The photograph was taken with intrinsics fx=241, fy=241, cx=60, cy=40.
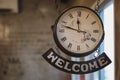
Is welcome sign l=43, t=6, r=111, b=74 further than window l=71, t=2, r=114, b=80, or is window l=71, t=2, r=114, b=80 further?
window l=71, t=2, r=114, b=80

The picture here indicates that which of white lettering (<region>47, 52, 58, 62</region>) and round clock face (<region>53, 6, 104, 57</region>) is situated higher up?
round clock face (<region>53, 6, 104, 57</region>)

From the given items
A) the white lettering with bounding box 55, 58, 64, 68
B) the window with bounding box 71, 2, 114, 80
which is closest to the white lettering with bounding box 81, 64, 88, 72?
the white lettering with bounding box 55, 58, 64, 68

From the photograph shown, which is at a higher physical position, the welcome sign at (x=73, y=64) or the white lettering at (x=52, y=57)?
the white lettering at (x=52, y=57)

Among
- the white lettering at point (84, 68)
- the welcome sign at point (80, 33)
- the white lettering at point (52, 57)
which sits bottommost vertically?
the white lettering at point (84, 68)

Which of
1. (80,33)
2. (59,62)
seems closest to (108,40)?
(80,33)

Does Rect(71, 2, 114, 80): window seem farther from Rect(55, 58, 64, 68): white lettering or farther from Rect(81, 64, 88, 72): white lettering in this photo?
Rect(55, 58, 64, 68): white lettering

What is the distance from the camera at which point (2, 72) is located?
4.01 meters

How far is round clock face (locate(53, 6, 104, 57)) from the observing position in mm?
1505

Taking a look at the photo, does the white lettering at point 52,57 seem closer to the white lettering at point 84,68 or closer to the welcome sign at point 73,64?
the welcome sign at point 73,64

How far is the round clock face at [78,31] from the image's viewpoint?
4.94ft

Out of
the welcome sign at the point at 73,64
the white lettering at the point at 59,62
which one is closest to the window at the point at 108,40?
the welcome sign at the point at 73,64

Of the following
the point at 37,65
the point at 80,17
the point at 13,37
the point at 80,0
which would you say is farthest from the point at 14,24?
the point at 80,17

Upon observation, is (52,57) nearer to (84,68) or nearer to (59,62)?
(59,62)
